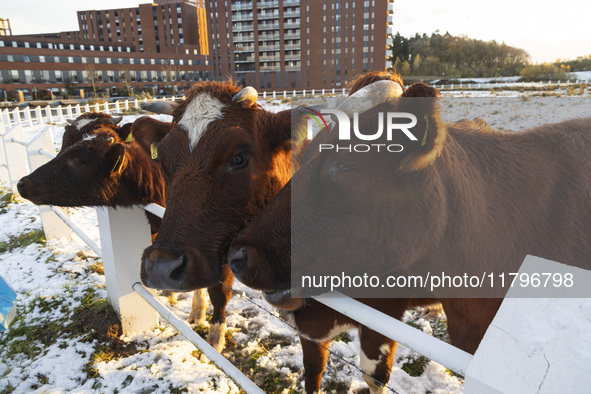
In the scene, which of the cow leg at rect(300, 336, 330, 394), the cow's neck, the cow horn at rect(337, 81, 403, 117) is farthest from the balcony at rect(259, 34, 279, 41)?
the cow horn at rect(337, 81, 403, 117)

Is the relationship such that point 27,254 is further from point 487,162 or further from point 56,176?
point 487,162

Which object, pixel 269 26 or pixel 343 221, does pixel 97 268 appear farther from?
pixel 269 26

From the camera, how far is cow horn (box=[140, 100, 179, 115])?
2.73 meters

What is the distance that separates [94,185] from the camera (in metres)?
3.58

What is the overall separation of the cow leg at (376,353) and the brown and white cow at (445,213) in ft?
2.18

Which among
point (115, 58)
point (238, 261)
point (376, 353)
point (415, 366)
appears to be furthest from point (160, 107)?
point (115, 58)

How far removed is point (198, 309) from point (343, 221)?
2.76m

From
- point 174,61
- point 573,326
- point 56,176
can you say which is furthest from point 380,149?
point 174,61

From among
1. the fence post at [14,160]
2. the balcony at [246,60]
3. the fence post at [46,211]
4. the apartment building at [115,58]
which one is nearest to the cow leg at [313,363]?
the fence post at [46,211]

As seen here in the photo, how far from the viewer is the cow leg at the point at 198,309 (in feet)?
12.5

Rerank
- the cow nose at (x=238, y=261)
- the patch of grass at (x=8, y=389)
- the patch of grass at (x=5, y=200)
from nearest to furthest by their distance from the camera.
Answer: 1. the cow nose at (x=238, y=261)
2. the patch of grass at (x=8, y=389)
3. the patch of grass at (x=5, y=200)

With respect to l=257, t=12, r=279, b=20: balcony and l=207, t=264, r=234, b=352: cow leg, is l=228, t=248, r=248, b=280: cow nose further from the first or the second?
l=257, t=12, r=279, b=20: balcony

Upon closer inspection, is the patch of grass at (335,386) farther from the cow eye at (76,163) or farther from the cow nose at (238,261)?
the cow eye at (76,163)

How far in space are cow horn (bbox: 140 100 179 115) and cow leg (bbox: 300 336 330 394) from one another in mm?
2039
